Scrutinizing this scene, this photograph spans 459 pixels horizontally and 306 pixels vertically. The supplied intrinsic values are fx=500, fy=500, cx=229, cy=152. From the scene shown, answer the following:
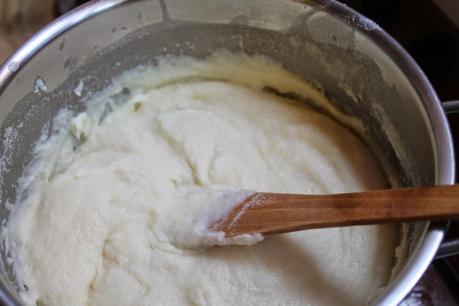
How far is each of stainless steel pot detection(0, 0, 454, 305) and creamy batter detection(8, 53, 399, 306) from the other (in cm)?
6

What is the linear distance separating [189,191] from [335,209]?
43cm

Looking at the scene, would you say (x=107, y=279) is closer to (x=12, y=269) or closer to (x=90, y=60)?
(x=12, y=269)

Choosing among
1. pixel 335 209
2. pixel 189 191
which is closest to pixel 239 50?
pixel 189 191

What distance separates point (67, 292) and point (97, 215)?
0.20 metres

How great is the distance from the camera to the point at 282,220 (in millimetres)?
1106

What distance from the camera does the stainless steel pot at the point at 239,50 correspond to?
1142 mm

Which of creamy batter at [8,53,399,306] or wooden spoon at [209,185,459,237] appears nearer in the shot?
wooden spoon at [209,185,459,237]

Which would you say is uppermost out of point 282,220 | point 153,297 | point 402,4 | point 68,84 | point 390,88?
point 402,4

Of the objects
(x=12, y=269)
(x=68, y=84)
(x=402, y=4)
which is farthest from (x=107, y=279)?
(x=402, y=4)

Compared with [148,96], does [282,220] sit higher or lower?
lower

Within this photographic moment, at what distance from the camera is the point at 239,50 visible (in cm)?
150

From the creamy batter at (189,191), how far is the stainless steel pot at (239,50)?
0.06 meters

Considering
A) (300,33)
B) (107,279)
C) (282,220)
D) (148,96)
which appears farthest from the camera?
(148,96)

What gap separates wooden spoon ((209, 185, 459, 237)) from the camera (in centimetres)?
91
